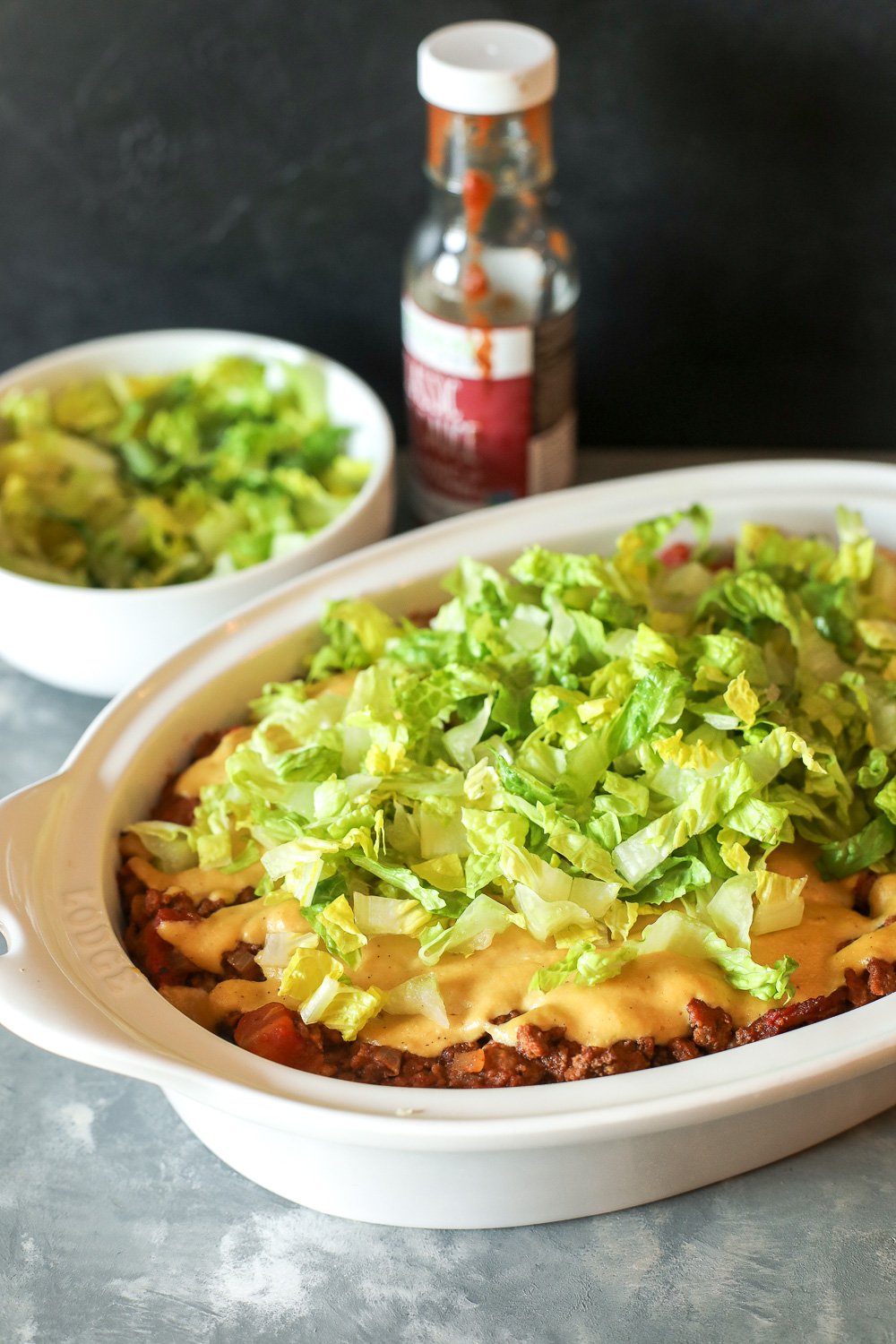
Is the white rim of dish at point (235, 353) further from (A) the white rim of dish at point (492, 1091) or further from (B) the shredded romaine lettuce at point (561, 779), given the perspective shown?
(A) the white rim of dish at point (492, 1091)

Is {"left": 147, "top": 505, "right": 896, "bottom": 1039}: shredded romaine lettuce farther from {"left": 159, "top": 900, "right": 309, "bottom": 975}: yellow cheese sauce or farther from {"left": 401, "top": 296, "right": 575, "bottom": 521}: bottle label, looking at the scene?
{"left": 401, "top": 296, "right": 575, "bottom": 521}: bottle label

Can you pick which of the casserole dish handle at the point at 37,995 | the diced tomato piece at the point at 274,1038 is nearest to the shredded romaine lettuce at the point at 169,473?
the casserole dish handle at the point at 37,995

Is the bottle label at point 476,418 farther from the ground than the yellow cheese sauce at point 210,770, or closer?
farther from the ground

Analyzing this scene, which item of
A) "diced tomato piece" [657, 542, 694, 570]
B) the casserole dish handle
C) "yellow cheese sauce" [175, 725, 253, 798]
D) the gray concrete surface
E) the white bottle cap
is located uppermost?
the white bottle cap

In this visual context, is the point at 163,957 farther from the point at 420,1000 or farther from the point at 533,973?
the point at 533,973

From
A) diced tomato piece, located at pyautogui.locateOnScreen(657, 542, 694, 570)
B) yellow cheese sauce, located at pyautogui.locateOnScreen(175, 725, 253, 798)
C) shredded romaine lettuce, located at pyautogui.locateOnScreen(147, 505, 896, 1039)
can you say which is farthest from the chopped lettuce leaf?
diced tomato piece, located at pyautogui.locateOnScreen(657, 542, 694, 570)
